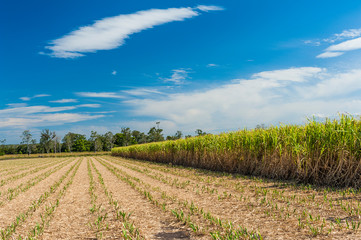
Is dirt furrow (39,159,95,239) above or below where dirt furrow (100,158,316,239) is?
below

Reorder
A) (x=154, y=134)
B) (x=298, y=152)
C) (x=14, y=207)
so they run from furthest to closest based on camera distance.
Result: (x=154, y=134) < (x=298, y=152) < (x=14, y=207)

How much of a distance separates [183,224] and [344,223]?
3.44m

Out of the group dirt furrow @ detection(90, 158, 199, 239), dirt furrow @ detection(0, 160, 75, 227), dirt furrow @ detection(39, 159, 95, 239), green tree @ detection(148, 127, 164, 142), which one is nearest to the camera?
dirt furrow @ detection(90, 158, 199, 239)

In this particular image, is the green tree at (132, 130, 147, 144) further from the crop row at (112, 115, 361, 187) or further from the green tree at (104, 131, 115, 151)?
the crop row at (112, 115, 361, 187)

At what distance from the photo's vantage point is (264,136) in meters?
12.5

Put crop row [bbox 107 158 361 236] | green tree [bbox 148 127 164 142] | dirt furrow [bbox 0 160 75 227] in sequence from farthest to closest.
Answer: green tree [bbox 148 127 164 142], dirt furrow [bbox 0 160 75 227], crop row [bbox 107 158 361 236]

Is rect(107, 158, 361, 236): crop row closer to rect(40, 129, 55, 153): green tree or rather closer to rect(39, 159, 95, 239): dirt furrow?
rect(39, 159, 95, 239): dirt furrow

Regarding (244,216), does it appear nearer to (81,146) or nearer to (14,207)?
(14,207)

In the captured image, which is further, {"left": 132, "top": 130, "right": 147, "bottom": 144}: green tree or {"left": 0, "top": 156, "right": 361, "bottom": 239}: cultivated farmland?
{"left": 132, "top": 130, "right": 147, "bottom": 144}: green tree

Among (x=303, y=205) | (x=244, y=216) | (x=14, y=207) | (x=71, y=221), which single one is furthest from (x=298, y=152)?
(x=14, y=207)

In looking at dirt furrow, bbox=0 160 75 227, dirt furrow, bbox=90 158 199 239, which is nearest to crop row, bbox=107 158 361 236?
dirt furrow, bbox=90 158 199 239

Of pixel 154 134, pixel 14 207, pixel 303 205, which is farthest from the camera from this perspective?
pixel 154 134

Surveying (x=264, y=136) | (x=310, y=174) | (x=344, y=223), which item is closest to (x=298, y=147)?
(x=310, y=174)

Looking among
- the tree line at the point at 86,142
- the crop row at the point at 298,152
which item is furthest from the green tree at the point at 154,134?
the crop row at the point at 298,152
